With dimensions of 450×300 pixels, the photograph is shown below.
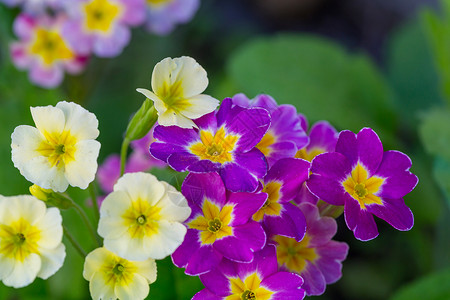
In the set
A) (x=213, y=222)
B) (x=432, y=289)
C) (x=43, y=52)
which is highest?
(x=213, y=222)

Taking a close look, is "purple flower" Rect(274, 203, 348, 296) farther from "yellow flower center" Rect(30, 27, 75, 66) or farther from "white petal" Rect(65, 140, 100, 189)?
"yellow flower center" Rect(30, 27, 75, 66)

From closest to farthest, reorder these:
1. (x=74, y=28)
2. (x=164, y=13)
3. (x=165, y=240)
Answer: (x=165, y=240) → (x=74, y=28) → (x=164, y=13)

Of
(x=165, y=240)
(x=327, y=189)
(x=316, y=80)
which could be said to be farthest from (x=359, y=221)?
(x=316, y=80)

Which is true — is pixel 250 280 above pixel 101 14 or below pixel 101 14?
above

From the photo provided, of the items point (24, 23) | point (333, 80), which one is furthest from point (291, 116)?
point (24, 23)

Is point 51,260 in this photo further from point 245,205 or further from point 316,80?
point 316,80

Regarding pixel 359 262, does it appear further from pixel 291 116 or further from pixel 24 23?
pixel 24 23
